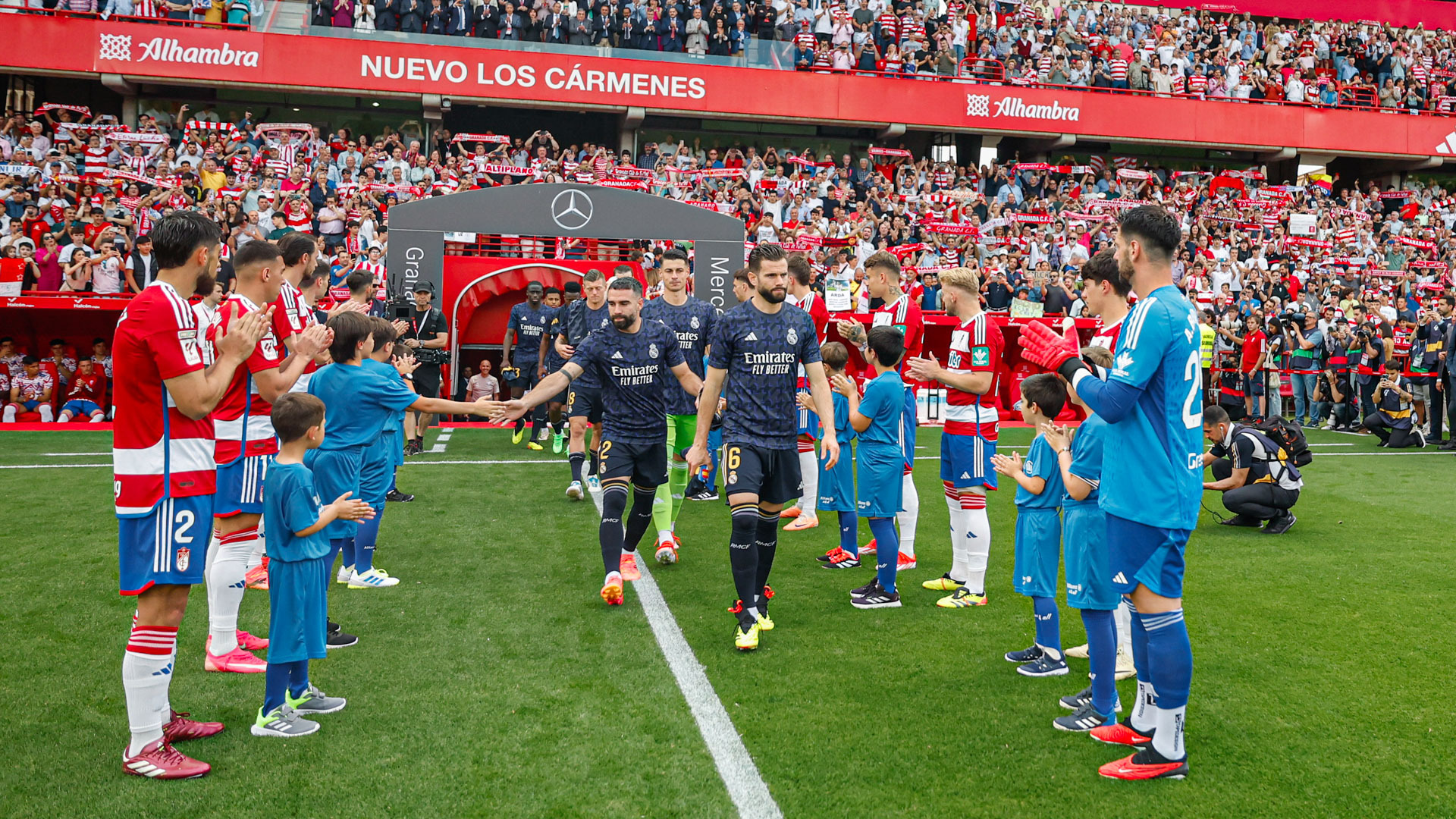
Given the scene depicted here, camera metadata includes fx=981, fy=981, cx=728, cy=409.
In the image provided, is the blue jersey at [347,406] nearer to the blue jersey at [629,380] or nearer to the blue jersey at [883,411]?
the blue jersey at [629,380]

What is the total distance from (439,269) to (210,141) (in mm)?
10317

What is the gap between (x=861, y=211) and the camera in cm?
2389

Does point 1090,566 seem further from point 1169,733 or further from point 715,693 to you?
point 715,693

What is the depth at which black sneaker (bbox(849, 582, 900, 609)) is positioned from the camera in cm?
580

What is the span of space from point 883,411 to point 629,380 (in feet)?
5.01

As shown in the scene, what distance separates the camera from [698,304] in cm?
712

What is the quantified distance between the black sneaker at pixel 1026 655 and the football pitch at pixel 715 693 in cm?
8

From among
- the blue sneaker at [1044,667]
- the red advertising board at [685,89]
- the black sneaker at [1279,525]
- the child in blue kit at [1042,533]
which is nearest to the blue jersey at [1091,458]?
the child in blue kit at [1042,533]

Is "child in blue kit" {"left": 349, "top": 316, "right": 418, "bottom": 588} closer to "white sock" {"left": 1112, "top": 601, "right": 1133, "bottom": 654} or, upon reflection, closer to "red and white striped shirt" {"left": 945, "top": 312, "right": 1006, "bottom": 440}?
"red and white striped shirt" {"left": 945, "top": 312, "right": 1006, "bottom": 440}

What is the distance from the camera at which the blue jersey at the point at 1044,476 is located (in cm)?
475

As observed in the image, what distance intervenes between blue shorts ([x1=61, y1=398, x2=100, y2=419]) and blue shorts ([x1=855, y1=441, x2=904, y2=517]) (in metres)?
12.8

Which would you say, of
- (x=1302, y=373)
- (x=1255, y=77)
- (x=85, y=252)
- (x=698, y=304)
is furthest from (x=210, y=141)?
(x=1255, y=77)

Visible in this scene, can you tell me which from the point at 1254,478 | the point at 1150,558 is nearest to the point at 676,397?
the point at 1150,558

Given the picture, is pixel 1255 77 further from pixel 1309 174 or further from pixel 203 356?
pixel 203 356
